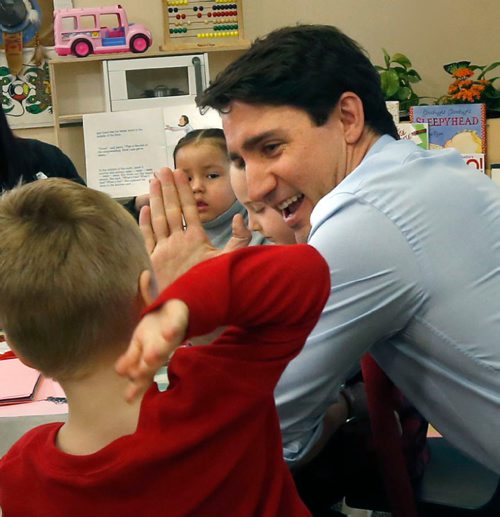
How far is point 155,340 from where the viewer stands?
564 mm

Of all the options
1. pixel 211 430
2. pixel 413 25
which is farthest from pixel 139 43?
pixel 211 430

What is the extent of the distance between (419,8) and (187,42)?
1366 mm

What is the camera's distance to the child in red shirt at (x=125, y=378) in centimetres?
67

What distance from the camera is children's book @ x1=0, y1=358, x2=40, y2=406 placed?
144 centimetres

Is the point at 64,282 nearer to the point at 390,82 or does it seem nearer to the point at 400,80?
the point at 390,82

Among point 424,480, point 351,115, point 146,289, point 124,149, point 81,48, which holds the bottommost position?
point 424,480

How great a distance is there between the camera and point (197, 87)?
12.9 feet

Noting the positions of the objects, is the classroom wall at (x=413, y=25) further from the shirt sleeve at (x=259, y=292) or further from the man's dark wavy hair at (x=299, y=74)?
the shirt sleeve at (x=259, y=292)

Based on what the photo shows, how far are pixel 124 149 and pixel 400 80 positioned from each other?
59.4 inches

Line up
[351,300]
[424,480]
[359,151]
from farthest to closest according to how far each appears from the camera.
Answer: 1. [359,151]
2. [424,480]
3. [351,300]

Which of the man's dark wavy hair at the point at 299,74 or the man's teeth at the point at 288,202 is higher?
the man's dark wavy hair at the point at 299,74

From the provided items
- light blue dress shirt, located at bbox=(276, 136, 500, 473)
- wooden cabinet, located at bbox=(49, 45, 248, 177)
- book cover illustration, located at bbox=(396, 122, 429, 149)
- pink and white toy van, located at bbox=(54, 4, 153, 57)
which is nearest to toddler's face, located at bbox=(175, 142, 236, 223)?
light blue dress shirt, located at bbox=(276, 136, 500, 473)

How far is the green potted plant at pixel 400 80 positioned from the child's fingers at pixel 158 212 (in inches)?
109

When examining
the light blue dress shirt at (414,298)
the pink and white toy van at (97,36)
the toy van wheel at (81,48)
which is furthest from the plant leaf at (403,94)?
the light blue dress shirt at (414,298)
